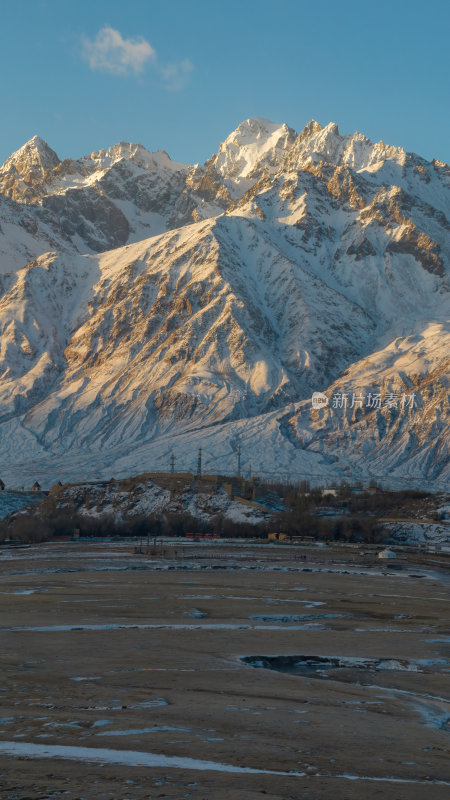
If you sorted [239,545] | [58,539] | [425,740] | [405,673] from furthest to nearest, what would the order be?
[58,539], [239,545], [405,673], [425,740]

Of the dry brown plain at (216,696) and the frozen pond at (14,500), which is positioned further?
the frozen pond at (14,500)

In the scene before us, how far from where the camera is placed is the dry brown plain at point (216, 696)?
20484mm

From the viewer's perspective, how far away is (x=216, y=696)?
2967cm

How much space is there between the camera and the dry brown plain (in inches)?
806

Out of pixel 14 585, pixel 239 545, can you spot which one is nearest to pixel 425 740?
pixel 14 585

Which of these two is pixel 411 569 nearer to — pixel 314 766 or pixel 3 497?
pixel 314 766

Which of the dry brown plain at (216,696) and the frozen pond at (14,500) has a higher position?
the frozen pond at (14,500)

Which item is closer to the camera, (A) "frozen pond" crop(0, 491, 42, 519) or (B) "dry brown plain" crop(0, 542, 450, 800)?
(B) "dry brown plain" crop(0, 542, 450, 800)

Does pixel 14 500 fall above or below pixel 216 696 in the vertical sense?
above

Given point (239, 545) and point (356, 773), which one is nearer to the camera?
point (356, 773)

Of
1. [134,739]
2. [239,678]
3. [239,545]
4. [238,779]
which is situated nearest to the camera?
[238,779]

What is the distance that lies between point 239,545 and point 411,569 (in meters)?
37.2

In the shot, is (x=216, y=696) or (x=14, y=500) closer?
(x=216, y=696)

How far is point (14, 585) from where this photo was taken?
71.4m
